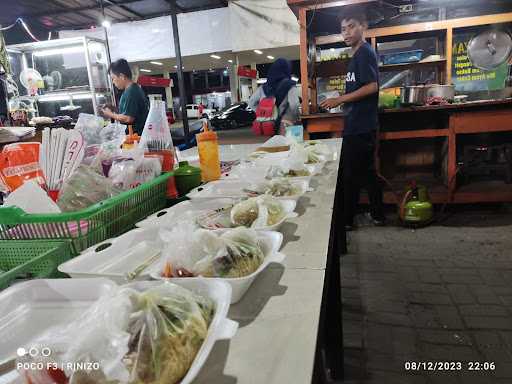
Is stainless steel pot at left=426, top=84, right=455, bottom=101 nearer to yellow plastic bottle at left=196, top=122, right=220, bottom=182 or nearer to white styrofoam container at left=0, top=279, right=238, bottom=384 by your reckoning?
yellow plastic bottle at left=196, top=122, right=220, bottom=182

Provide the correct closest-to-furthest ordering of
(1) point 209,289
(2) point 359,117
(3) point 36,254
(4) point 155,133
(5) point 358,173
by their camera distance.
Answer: (1) point 209,289 < (3) point 36,254 < (4) point 155,133 < (2) point 359,117 < (5) point 358,173

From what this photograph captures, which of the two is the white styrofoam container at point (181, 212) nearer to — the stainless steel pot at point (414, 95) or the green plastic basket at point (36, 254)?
the green plastic basket at point (36, 254)

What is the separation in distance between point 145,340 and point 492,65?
218 inches

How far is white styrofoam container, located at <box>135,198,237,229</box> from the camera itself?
3.68 ft

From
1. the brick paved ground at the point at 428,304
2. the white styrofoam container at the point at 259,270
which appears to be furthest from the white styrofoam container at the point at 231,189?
the brick paved ground at the point at 428,304

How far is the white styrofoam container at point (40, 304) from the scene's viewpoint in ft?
2.24

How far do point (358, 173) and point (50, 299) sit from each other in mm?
2980

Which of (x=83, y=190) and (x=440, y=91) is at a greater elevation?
(x=440, y=91)

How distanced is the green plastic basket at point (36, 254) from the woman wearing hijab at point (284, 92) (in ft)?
11.5

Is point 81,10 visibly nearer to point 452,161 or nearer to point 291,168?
point 452,161

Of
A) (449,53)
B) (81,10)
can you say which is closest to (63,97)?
(81,10)

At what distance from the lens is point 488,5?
4512 mm

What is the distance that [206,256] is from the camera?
782 mm

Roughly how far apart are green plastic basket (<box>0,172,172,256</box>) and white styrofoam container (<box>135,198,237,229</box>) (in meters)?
0.07
